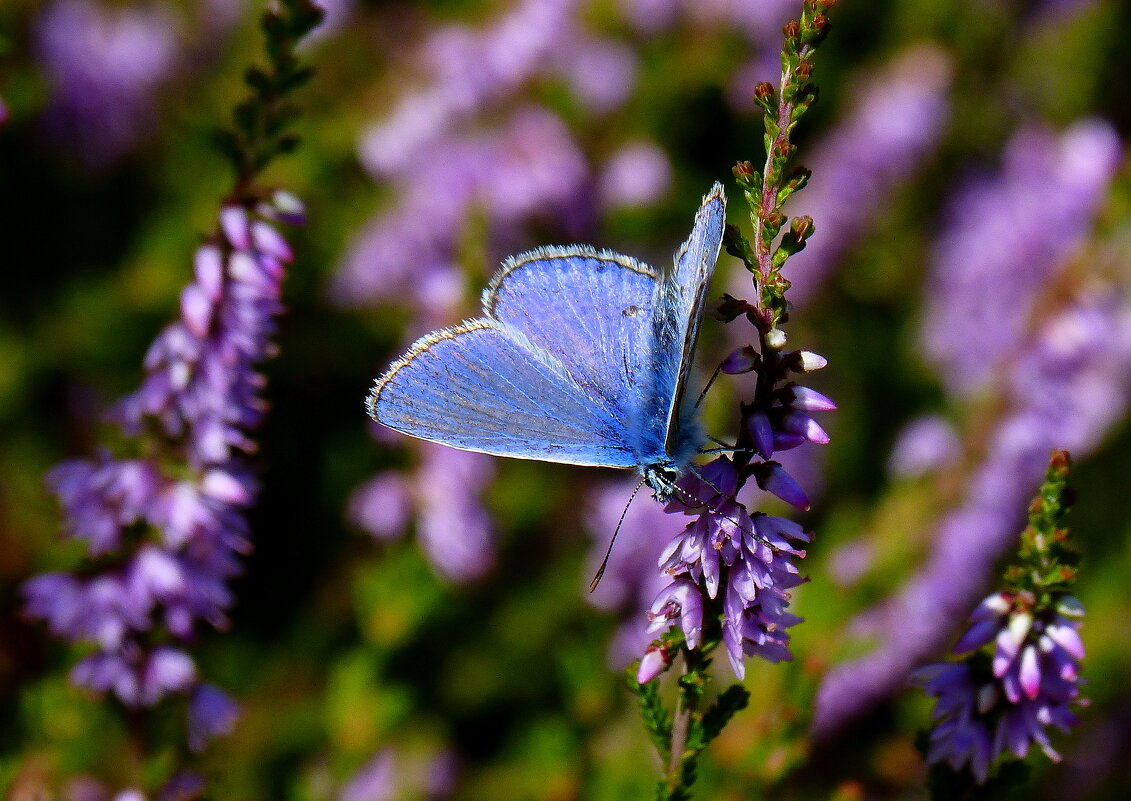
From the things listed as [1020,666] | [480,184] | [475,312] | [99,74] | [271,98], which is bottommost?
[1020,666]

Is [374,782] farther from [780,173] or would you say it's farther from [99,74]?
[99,74]

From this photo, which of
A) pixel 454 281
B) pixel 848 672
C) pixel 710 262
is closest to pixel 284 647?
pixel 454 281

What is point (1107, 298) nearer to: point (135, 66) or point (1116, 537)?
point (1116, 537)

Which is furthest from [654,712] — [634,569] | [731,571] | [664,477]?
[634,569]

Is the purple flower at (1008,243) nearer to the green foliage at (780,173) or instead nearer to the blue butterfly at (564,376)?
the blue butterfly at (564,376)

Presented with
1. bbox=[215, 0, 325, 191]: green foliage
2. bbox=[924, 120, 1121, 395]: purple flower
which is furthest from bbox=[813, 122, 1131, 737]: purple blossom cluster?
bbox=[215, 0, 325, 191]: green foliage

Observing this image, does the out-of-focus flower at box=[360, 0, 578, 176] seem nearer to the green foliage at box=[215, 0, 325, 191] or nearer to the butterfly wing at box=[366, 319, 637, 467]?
the green foliage at box=[215, 0, 325, 191]

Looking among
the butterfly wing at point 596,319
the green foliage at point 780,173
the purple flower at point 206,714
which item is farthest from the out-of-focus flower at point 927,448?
the purple flower at point 206,714
